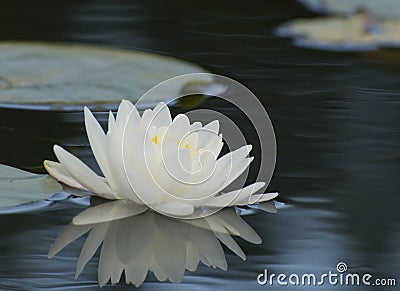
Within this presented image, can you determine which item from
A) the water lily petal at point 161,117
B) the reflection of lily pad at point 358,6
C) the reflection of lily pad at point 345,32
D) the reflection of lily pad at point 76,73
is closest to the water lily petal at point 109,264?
the water lily petal at point 161,117

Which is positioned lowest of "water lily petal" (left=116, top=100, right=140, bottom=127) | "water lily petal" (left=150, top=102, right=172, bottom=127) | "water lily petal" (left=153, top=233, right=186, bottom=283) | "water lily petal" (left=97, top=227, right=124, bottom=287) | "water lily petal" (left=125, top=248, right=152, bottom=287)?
"water lily petal" (left=153, top=233, right=186, bottom=283)

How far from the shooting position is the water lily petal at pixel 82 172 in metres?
1.67

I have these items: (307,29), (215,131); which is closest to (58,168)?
(215,131)

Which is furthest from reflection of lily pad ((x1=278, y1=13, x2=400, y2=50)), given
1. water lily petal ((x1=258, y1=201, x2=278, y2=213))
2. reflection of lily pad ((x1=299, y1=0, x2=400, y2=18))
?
water lily petal ((x1=258, y1=201, x2=278, y2=213))

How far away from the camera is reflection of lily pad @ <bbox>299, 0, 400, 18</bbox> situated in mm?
3195

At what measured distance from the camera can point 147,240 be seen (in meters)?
1.57

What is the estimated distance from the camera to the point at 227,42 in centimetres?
287

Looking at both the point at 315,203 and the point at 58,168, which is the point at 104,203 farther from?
the point at 315,203

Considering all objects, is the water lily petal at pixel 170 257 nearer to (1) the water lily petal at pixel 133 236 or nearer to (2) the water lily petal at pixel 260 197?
(1) the water lily petal at pixel 133 236

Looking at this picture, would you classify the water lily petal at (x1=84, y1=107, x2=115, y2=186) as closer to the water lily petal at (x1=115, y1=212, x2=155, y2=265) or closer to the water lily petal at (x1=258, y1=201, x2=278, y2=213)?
the water lily petal at (x1=115, y1=212, x2=155, y2=265)

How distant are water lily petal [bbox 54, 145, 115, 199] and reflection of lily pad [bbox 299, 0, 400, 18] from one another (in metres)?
1.72

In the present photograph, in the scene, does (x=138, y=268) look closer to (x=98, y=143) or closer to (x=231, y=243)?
(x=231, y=243)

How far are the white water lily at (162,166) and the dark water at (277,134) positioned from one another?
7 centimetres

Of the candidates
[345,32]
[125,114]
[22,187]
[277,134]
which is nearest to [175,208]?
[125,114]
